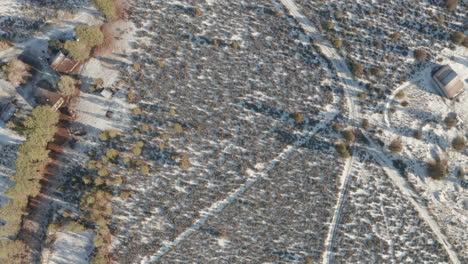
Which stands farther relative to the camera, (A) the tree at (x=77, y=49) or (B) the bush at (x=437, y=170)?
(B) the bush at (x=437, y=170)

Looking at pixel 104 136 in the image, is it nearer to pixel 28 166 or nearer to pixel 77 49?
pixel 28 166

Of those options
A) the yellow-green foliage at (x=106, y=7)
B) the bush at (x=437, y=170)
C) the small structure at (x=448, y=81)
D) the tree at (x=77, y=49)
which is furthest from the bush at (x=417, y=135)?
the tree at (x=77, y=49)

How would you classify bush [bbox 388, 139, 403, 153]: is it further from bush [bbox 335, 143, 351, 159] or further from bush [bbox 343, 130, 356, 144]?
bush [bbox 335, 143, 351, 159]

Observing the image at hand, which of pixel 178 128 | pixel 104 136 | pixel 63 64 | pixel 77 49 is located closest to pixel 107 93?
pixel 104 136

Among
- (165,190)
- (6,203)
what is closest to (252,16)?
(165,190)

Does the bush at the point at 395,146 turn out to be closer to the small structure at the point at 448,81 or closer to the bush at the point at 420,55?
the small structure at the point at 448,81
